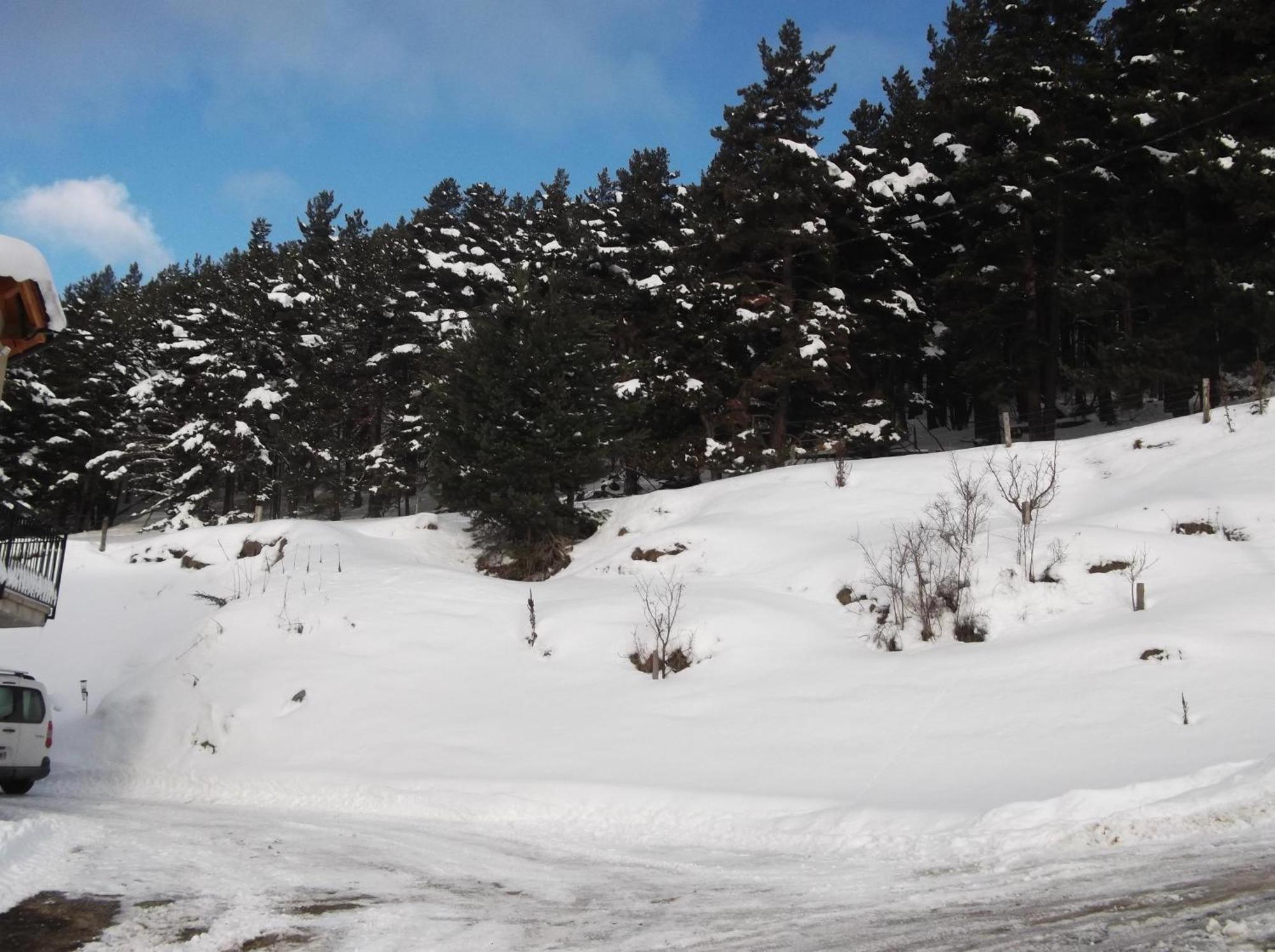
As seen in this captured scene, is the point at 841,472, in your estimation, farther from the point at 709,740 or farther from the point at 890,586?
the point at 709,740

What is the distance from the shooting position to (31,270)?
890 cm

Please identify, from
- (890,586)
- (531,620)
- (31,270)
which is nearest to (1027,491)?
(890,586)

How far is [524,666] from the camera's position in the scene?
15.6 m

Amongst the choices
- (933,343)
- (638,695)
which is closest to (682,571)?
(638,695)

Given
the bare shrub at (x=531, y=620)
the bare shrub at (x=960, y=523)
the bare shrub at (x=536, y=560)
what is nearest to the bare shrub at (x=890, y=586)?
the bare shrub at (x=960, y=523)

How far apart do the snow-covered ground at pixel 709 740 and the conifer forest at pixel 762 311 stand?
547 cm

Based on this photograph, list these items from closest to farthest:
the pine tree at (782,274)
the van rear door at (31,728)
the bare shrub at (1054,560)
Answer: the van rear door at (31,728)
the bare shrub at (1054,560)
the pine tree at (782,274)

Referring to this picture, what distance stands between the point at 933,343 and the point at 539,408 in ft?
67.5

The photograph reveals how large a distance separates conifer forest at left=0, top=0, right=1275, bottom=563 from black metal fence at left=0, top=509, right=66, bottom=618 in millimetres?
10754

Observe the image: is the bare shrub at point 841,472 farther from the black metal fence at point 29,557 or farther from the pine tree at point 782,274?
the black metal fence at point 29,557

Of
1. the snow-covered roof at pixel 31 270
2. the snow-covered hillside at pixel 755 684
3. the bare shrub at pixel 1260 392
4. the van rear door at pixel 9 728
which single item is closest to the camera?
the snow-covered roof at pixel 31 270

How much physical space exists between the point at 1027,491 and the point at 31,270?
18347 mm

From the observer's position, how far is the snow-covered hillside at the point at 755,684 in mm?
9297

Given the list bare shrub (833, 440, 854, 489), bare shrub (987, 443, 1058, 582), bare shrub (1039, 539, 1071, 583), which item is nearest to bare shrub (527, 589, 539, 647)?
bare shrub (987, 443, 1058, 582)
